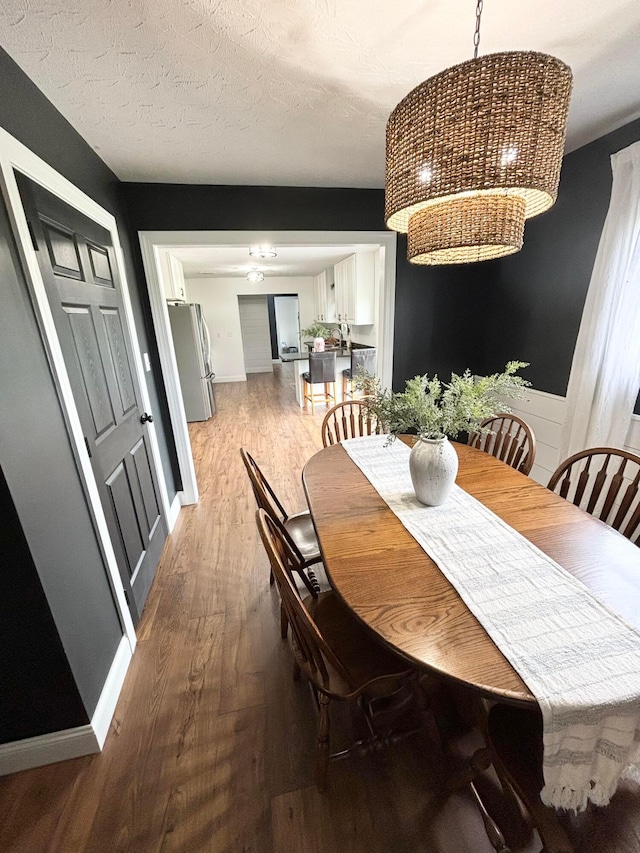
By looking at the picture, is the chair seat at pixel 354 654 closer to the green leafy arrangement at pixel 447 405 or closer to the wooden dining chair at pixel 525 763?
the wooden dining chair at pixel 525 763

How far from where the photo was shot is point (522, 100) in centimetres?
86

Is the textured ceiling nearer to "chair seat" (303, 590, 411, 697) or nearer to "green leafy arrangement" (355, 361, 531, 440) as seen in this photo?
"green leafy arrangement" (355, 361, 531, 440)

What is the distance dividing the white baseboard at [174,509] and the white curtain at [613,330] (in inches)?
113

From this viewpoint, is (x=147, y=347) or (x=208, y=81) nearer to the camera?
(x=208, y=81)

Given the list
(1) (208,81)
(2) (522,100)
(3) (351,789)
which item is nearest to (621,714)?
(3) (351,789)

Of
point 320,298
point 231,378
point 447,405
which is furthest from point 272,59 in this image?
point 231,378

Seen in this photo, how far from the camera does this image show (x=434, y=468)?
1.29 m

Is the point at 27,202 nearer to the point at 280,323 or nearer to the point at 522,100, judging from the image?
the point at 522,100

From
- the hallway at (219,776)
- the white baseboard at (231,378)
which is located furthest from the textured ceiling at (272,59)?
the white baseboard at (231,378)

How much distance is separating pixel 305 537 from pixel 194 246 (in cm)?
225

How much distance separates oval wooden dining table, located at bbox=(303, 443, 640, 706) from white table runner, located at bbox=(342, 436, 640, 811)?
1.5 inches

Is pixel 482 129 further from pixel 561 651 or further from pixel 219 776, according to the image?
pixel 219 776

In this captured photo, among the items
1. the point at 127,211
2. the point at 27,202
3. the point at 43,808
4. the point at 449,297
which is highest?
the point at 127,211

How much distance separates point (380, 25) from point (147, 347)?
2151mm
